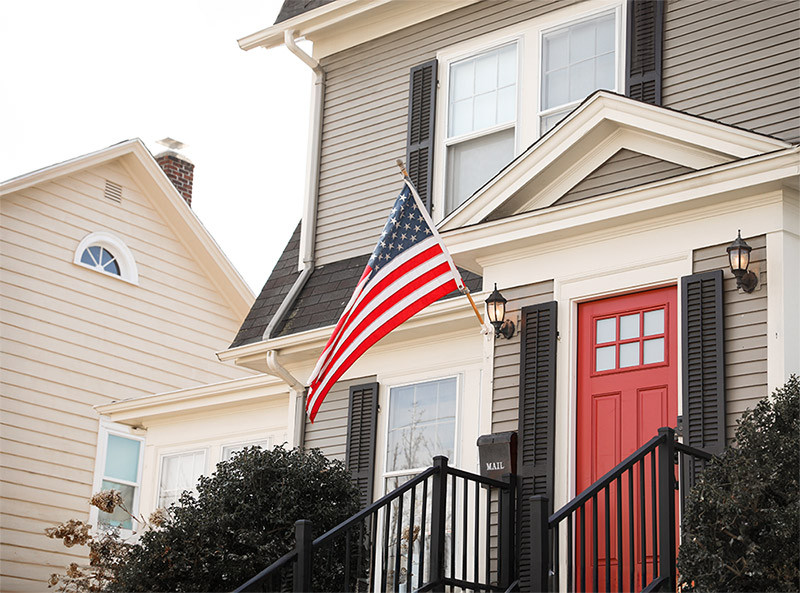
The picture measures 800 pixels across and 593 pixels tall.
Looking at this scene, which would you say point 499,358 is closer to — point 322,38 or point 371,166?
point 371,166

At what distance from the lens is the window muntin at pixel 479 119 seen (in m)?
10.1

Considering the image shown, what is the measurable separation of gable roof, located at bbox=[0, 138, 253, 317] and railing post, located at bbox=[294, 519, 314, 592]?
9162mm

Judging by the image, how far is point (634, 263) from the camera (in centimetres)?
802

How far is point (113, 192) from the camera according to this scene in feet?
51.3

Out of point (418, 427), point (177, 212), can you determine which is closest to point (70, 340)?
point (177, 212)

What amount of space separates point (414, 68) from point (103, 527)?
6.90 metres

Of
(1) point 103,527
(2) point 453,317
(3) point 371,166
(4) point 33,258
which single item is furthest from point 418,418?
(4) point 33,258

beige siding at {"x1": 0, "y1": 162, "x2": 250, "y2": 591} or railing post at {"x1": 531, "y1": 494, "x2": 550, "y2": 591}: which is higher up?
beige siding at {"x1": 0, "y1": 162, "x2": 250, "y2": 591}

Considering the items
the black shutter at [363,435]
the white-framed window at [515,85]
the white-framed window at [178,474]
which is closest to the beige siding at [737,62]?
the white-framed window at [515,85]

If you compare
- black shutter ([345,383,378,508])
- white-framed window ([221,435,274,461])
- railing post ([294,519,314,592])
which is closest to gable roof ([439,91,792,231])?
black shutter ([345,383,378,508])

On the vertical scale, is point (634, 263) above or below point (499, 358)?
above

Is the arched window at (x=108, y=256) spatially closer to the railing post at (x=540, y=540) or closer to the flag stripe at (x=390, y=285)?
the flag stripe at (x=390, y=285)

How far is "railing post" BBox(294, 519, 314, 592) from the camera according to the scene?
6879mm

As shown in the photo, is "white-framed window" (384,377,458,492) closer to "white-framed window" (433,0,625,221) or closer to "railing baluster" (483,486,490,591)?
"railing baluster" (483,486,490,591)
